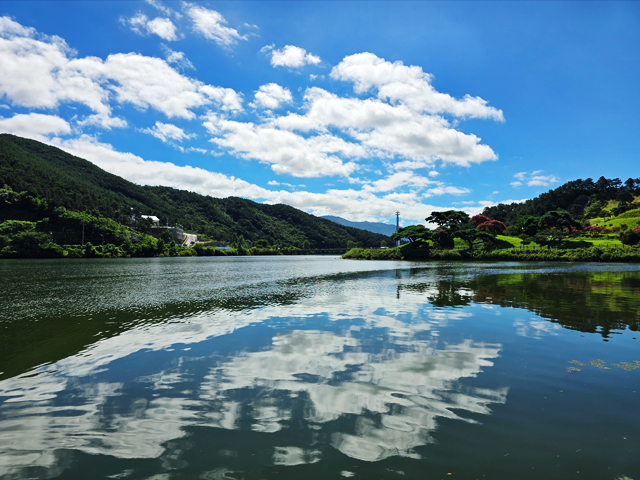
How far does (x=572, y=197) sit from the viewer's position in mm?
158375

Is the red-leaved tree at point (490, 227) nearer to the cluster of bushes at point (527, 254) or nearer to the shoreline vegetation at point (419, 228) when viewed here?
the shoreline vegetation at point (419, 228)

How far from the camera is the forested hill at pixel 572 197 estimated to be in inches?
5763

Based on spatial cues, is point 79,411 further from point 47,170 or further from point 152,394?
point 47,170

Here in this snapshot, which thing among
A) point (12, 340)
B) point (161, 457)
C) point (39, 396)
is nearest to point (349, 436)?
point (161, 457)

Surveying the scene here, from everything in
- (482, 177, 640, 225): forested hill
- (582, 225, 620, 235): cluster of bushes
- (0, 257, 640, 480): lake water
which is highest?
(482, 177, 640, 225): forested hill

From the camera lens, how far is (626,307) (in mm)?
17641

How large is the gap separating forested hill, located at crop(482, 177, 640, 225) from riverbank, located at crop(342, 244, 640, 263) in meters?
75.1

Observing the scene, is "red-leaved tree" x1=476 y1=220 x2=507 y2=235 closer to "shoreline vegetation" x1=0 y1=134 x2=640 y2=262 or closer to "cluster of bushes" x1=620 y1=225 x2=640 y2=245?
"shoreline vegetation" x1=0 y1=134 x2=640 y2=262

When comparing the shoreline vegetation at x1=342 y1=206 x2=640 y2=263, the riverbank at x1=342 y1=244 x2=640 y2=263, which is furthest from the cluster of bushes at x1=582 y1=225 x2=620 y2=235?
the riverbank at x1=342 y1=244 x2=640 y2=263

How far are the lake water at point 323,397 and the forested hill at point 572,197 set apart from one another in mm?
152499

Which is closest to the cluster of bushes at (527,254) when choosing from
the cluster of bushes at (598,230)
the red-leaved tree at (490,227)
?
the red-leaved tree at (490,227)

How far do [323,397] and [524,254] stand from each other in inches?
3233

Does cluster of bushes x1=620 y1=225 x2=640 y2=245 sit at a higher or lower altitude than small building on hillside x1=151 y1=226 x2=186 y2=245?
lower

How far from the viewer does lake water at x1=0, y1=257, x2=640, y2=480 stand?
16.1 feet
